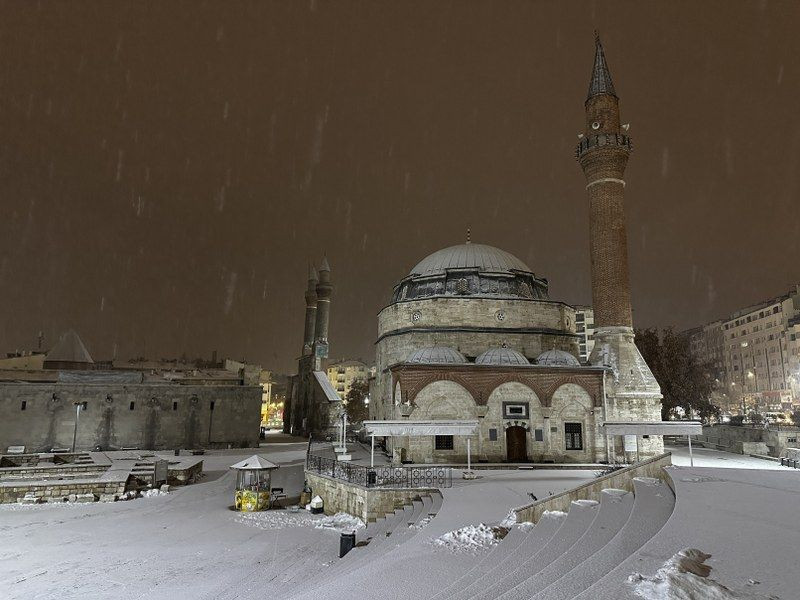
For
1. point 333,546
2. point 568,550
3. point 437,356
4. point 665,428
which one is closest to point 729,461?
point 665,428

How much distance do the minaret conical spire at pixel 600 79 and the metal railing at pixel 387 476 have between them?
2328 cm

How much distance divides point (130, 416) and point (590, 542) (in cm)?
3427

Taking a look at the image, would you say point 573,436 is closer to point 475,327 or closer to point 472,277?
point 475,327

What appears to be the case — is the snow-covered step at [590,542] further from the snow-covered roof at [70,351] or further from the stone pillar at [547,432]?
the snow-covered roof at [70,351]

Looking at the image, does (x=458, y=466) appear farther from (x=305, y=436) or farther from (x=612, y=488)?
(x=305, y=436)

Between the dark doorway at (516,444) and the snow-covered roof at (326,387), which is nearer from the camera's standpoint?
the dark doorway at (516,444)

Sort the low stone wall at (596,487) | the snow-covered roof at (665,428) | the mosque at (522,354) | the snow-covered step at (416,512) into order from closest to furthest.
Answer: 1. the low stone wall at (596,487)
2. the snow-covered step at (416,512)
3. the snow-covered roof at (665,428)
4. the mosque at (522,354)

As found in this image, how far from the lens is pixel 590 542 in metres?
8.81

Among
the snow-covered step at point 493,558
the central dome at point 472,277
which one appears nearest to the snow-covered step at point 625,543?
the snow-covered step at point 493,558

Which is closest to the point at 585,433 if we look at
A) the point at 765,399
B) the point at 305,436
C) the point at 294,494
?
the point at 294,494

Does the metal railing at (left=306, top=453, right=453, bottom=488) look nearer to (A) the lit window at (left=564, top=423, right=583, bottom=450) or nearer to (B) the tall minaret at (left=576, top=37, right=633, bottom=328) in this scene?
(A) the lit window at (left=564, top=423, right=583, bottom=450)

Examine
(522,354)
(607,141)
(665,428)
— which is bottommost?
(665,428)

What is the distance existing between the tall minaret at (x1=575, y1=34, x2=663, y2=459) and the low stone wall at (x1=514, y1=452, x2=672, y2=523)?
9759 mm

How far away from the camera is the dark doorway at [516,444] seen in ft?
80.2
